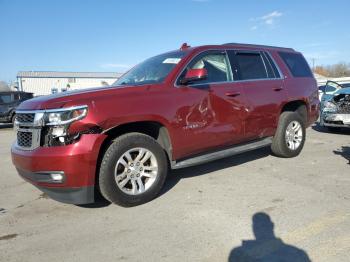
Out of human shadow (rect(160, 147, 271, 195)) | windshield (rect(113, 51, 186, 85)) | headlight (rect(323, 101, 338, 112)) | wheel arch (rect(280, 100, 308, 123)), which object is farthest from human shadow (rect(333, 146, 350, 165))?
windshield (rect(113, 51, 186, 85))

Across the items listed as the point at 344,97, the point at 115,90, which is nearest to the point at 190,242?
the point at 115,90

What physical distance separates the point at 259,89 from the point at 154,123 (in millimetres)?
1994

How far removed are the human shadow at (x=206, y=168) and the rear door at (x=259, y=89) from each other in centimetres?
73

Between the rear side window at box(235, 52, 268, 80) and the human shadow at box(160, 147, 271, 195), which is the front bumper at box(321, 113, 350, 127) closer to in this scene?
the human shadow at box(160, 147, 271, 195)

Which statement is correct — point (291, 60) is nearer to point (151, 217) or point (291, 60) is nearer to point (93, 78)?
point (151, 217)

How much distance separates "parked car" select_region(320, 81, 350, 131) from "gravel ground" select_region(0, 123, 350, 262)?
Result: 417cm

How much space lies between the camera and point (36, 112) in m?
3.77

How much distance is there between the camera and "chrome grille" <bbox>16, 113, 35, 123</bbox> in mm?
3853

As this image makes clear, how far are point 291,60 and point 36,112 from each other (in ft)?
15.2

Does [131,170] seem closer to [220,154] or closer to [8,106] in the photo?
[220,154]

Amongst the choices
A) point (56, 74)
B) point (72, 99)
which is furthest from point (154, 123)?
point (56, 74)

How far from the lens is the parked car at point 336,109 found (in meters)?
9.26

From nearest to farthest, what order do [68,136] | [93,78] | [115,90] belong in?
[68,136], [115,90], [93,78]

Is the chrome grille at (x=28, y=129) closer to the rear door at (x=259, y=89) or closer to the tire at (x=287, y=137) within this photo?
the rear door at (x=259, y=89)
